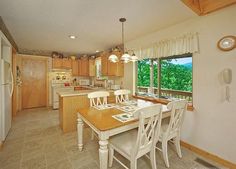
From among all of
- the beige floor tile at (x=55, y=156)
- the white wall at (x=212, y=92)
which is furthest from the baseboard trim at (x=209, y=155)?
the beige floor tile at (x=55, y=156)

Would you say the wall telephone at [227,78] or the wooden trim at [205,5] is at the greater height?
the wooden trim at [205,5]

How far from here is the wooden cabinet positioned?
5.85 metres

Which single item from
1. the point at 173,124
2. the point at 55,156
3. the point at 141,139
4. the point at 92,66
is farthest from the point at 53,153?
the point at 92,66

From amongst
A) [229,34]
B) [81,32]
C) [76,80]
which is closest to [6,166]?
[81,32]

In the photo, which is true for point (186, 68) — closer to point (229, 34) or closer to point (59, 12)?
point (229, 34)

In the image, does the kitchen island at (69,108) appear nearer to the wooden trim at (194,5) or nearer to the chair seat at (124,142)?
the chair seat at (124,142)

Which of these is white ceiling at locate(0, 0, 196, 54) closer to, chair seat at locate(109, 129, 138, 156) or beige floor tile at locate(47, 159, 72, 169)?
chair seat at locate(109, 129, 138, 156)

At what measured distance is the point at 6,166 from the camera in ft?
6.12

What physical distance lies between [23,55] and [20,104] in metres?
1.89

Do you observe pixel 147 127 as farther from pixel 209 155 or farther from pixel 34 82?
pixel 34 82

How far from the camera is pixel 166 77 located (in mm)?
3012

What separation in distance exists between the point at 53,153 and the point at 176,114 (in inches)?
83.3

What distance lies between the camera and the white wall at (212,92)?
6.13 ft

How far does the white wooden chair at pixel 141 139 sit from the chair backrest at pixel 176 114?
1.02ft
